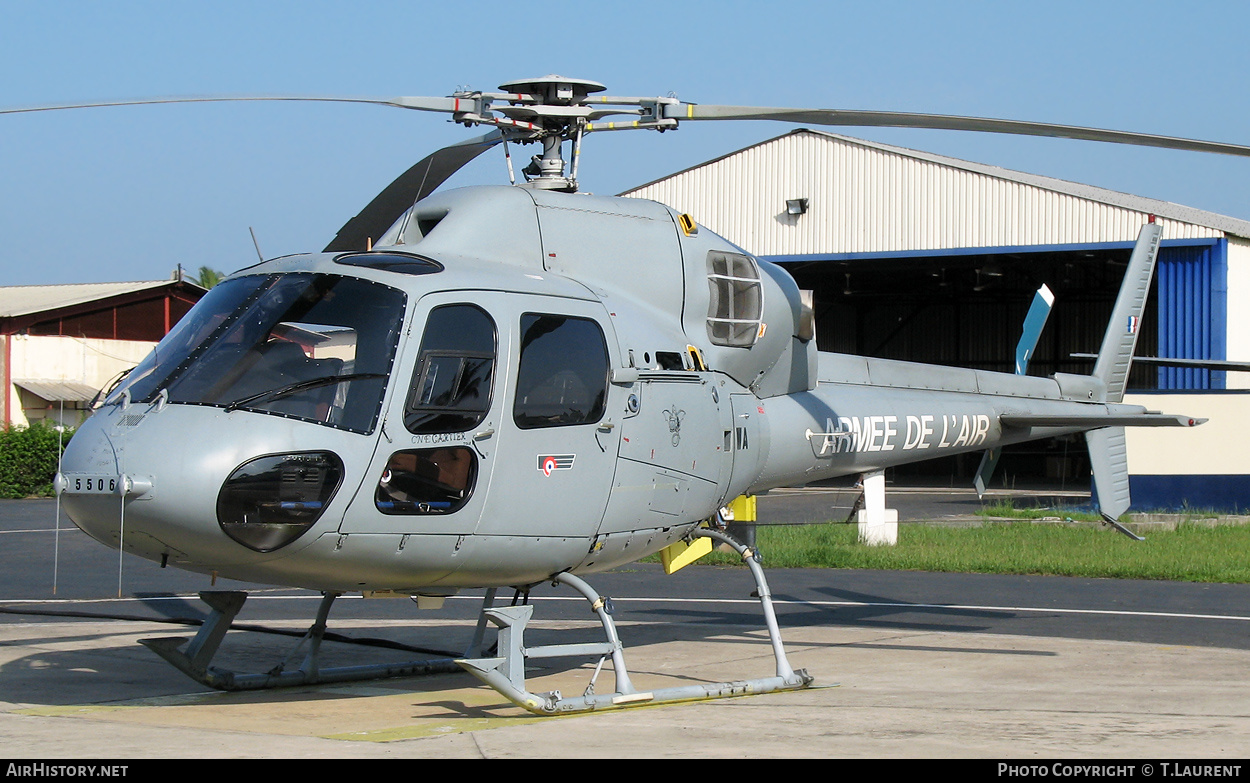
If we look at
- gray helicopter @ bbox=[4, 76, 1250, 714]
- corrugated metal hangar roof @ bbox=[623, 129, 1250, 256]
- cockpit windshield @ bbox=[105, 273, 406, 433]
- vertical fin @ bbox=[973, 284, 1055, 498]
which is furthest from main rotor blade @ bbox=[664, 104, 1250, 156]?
corrugated metal hangar roof @ bbox=[623, 129, 1250, 256]

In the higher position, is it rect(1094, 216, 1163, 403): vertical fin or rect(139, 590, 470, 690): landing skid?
rect(1094, 216, 1163, 403): vertical fin

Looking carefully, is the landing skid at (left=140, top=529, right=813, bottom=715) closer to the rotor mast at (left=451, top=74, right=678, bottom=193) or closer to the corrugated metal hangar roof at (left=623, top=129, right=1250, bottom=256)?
the rotor mast at (left=451, top=74, right=678, bottom=193)

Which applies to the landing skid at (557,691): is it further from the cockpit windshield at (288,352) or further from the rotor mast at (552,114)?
the rotor mast at (552,114)

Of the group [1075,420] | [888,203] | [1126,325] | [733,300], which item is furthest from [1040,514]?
[733,300]

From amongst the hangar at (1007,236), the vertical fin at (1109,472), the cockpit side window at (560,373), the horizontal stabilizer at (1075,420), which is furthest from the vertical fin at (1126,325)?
the hangar at (1007,236)

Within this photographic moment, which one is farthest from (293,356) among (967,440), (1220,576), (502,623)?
(1220,576)

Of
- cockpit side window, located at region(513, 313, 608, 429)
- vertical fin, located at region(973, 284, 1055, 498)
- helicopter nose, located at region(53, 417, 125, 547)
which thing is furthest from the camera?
vertical fin, located at region(973, 284, 1055, 498)

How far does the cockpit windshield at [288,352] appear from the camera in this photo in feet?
21.7

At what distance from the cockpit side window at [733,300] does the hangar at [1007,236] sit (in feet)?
55.1

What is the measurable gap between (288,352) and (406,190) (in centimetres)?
242

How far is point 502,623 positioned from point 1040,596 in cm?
852

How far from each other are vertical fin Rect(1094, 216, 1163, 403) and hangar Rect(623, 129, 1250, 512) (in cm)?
1031

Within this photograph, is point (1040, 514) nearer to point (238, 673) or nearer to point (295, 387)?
point (238, 673)

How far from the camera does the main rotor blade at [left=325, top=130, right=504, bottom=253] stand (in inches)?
344
